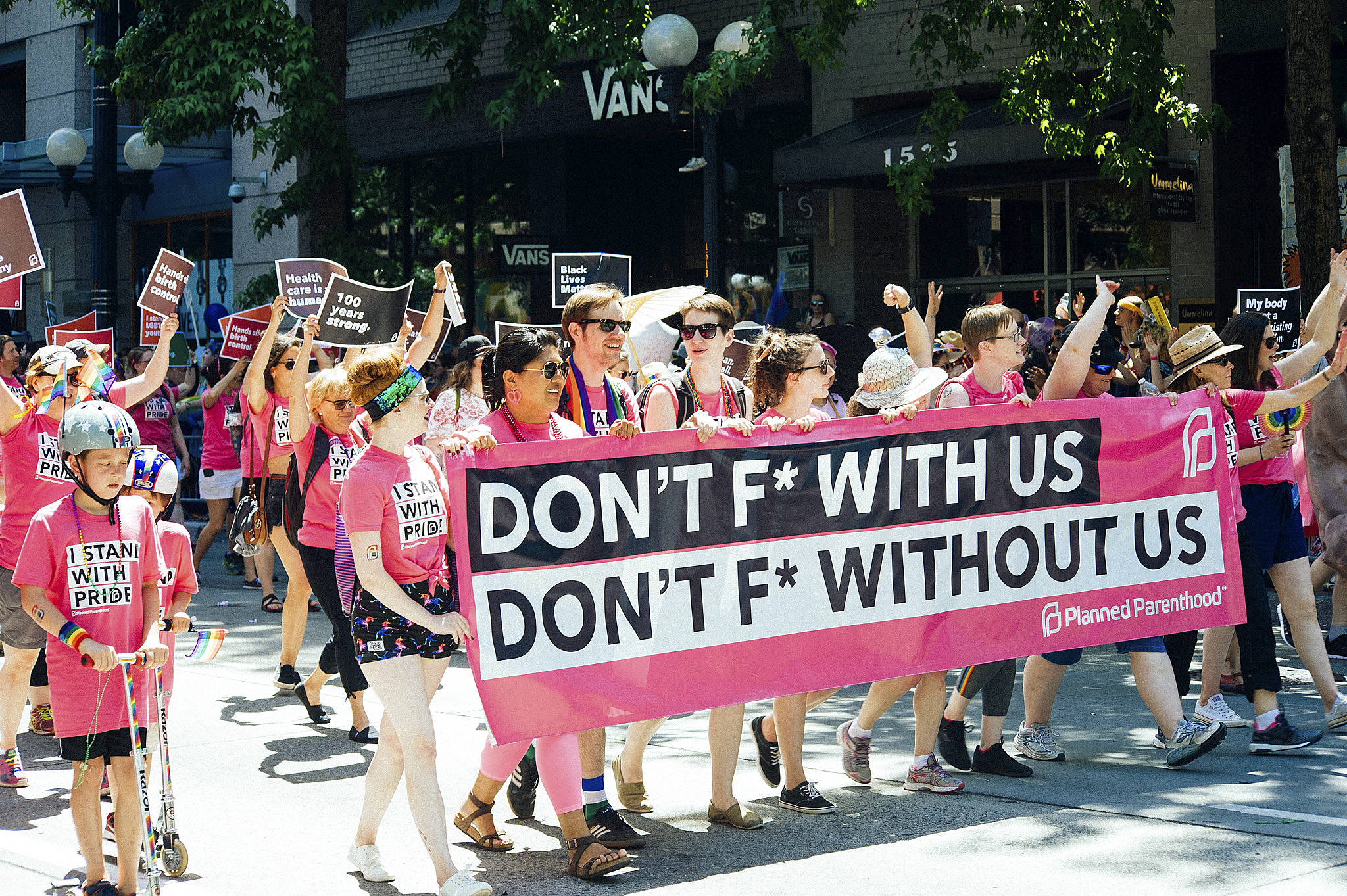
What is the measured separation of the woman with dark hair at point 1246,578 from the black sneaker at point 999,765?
91 centimetres

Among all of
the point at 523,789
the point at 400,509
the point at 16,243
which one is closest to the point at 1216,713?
the point at 523,789

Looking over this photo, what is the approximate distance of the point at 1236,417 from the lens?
23.3 feet

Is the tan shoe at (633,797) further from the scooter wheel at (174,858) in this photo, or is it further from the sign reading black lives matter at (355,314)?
the sign reading black lives matter at (355,314)

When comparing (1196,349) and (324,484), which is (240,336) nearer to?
(324,484)

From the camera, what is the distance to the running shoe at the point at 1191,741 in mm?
6480

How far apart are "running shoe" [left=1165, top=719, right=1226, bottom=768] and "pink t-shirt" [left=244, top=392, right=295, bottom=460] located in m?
5.08

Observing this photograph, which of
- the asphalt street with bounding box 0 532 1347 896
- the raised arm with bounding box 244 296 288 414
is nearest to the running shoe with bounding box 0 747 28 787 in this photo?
the asphalt street with bounding box 0 532 1347 896

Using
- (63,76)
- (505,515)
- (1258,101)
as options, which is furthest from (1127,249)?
(63,76)

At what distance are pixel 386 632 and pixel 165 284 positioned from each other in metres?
6.01

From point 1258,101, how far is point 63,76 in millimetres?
19925

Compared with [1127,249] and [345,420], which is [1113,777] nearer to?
[345,420]

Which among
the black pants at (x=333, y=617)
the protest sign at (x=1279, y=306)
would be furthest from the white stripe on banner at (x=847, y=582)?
the protest sign at (x=1279, y=306)

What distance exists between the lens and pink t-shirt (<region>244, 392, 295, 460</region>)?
8.86 m

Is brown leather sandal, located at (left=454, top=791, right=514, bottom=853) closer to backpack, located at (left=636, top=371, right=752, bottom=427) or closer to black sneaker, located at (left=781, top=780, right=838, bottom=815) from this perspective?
black sneaker, located at (left=781, top=780, right=838, bottom=815)
